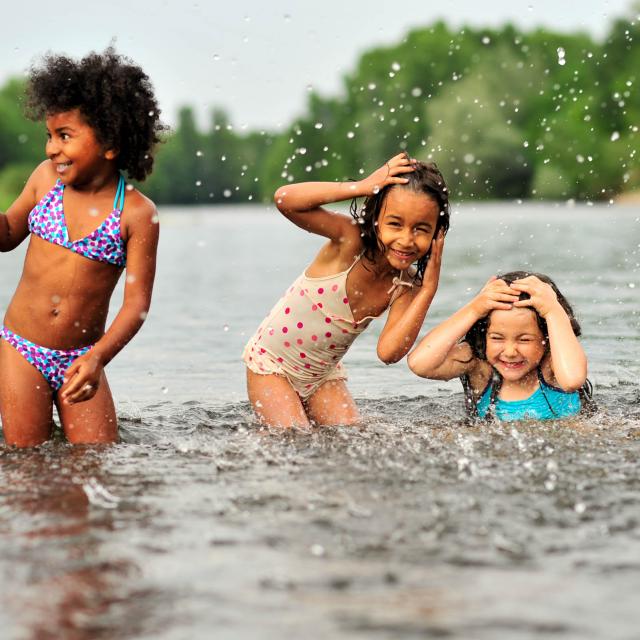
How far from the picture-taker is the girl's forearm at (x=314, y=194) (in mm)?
4988

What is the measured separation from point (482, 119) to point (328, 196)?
167 ft

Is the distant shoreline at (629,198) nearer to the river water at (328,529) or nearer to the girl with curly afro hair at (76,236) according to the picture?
the river water at (328,529)

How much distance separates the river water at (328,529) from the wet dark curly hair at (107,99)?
1.35m

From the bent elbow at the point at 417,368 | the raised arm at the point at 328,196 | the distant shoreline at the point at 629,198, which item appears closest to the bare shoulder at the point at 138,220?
the raised arm at the point at 328,196

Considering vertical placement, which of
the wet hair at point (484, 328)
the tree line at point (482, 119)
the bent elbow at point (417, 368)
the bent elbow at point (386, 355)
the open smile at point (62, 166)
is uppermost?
the tree line at point (482, 119)

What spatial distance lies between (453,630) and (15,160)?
80.9 meters

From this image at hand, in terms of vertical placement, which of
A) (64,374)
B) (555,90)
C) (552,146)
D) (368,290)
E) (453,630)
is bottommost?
(453,630)

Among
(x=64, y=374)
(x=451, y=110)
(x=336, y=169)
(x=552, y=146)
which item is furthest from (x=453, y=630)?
(x=336, y=169)

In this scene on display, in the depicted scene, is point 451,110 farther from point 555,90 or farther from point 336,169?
point 336,169

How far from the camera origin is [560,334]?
540 centimetres

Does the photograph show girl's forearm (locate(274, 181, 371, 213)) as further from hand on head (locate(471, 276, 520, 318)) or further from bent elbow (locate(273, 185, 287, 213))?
hand on head (locate(471, 276, 520, 318))

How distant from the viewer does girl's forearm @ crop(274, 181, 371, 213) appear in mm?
4988

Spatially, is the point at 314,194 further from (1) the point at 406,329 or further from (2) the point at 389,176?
(1) the point at 406,329

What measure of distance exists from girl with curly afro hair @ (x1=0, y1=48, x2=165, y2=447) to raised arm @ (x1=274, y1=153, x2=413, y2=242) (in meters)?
0.63
